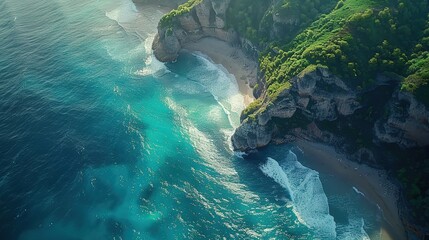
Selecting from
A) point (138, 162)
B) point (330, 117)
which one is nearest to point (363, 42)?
point (330, 117)

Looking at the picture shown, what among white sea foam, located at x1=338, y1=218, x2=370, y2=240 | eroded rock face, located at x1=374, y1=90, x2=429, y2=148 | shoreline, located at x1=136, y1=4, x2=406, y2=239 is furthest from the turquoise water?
eroded rock face, located at x1=374, y1=90, x2=429, y2=148

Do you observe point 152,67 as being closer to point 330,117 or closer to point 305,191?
point 330,117

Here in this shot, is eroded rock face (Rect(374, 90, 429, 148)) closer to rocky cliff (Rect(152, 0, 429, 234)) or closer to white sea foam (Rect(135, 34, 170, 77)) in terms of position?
rocky cliff (Rect(152, 0, 429, 234))

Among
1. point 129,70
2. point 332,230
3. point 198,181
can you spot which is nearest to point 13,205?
point 198,181

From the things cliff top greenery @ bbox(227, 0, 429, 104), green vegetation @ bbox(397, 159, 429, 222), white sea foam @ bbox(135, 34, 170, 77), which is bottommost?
white sea foam @ bbox(135, 34, 170, 77)

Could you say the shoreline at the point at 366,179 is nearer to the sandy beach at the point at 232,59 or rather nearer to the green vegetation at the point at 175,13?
the sandy beach at the point at 232,59

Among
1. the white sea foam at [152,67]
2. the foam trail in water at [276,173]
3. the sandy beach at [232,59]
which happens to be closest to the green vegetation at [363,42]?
the sandy beach at [232,59]

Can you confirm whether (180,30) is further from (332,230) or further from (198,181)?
(332,230)
